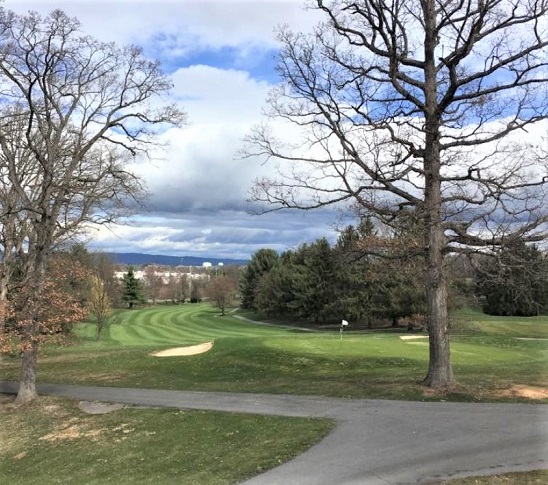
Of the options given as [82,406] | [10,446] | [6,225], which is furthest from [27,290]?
[6,225]

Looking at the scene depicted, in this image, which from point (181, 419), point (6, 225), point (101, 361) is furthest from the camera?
point (6, 225)

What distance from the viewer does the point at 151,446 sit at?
1148 cm

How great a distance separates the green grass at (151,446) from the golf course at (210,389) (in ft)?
0.11

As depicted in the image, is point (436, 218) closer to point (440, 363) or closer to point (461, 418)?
point (440, 363)

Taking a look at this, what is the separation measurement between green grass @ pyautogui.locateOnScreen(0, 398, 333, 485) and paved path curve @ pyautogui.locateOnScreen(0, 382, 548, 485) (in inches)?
24.1

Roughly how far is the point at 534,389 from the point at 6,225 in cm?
2526

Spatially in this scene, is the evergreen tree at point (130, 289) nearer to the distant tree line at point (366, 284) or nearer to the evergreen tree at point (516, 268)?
the distant tree line at point (366, 284)

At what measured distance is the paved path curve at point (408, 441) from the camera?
8.14 meters

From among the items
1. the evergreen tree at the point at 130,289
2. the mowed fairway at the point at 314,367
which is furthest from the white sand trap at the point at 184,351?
the evergreen tree at the point at 130,289

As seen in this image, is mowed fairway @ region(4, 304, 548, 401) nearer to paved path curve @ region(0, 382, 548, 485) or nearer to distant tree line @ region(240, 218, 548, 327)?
paved path curve @ region(0, 382, 548, 485)

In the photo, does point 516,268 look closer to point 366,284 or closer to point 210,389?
point 210,389

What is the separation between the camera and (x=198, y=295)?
12550 cm

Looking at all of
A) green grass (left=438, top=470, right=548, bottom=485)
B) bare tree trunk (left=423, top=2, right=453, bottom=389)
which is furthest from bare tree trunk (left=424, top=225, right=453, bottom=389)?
green grass (left=438, top=470, right=548, bottom=485)

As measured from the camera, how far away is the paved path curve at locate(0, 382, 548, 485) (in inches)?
320
